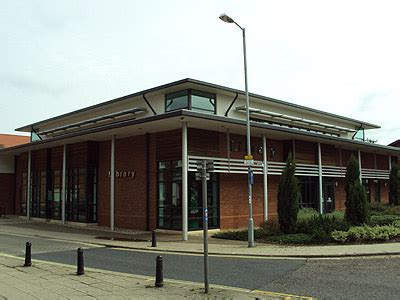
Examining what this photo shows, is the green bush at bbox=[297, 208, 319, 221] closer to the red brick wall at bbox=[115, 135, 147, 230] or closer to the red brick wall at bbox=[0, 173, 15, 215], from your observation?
the red brick wall at bbox=[115, 135, 147, 230]

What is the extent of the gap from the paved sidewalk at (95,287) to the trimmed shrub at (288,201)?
8.95 m

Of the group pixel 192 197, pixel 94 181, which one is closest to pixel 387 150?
pixel 192 197

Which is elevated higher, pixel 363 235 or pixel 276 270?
pixel 363 235

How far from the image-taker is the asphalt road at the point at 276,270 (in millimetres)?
9102

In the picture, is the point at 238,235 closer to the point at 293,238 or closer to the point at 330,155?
the point at 293,238

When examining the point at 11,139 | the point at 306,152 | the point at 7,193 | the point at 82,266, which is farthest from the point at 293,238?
the point at 11,139

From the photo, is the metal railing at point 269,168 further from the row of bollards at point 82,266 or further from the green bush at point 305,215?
the row of bollards at point 82,266

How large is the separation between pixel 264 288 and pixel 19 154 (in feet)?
98.8

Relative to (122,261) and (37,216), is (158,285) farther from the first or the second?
→ (37,216)

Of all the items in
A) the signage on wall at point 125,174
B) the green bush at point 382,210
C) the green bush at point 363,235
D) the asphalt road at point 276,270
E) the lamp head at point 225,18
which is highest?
the lamp head at point 225,18

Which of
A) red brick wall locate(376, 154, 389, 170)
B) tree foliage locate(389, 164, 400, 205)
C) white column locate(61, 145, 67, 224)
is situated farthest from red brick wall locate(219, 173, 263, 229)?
red brick wall locate(376, 154, 389, 170)

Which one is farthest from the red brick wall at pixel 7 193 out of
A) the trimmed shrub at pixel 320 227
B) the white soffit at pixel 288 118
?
the trimmed shrub at pixel 320 227

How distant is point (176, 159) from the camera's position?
20.7 m

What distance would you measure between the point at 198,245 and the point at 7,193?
2446 centimetres
